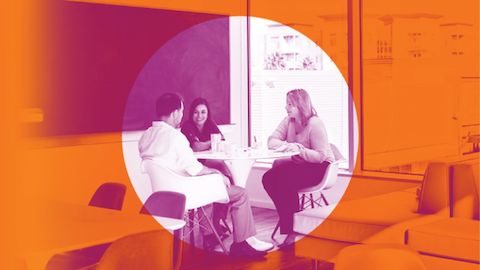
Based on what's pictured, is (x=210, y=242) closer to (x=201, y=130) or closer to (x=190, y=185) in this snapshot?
(x=190, y=185)

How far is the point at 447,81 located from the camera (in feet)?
22.0

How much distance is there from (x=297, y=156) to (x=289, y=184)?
38 centimetres

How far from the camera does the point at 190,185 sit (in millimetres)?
5902

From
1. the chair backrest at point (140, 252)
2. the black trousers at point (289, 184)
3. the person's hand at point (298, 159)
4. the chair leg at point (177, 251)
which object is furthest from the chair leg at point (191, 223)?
the chair backrest at point (140, 252)

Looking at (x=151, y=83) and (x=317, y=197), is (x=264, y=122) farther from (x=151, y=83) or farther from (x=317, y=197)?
(x=151, y=83)

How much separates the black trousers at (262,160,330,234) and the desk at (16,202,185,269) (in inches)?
117

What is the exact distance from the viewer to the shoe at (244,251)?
19.6 feet

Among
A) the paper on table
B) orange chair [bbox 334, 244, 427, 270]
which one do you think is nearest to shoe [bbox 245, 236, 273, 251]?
the paper on table

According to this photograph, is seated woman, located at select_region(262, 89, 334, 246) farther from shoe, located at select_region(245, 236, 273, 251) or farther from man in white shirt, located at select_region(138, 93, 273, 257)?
man in white shirt, located at select_region(138, 93, 273, 257)

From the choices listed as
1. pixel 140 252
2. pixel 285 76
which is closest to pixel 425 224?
pixel 140 252

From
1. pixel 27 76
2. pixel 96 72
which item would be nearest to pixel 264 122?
pixel 96 72

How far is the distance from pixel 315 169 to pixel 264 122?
2300 millimetres

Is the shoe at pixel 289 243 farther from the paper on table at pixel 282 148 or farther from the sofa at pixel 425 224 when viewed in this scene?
the sofa at pixel 425 224

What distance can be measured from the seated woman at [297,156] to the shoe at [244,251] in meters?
0.60
